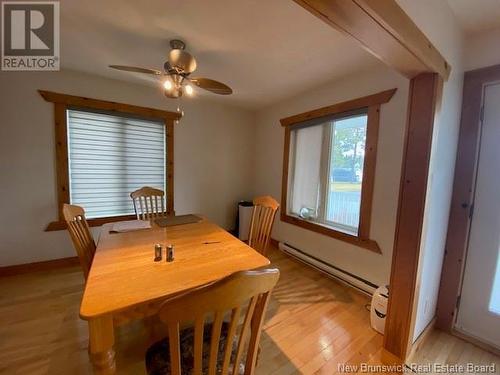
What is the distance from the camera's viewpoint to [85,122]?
2590 mm

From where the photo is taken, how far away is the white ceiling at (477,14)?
1263 millimetres

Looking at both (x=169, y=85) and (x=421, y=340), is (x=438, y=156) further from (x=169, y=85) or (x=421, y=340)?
(x=169, y=85)

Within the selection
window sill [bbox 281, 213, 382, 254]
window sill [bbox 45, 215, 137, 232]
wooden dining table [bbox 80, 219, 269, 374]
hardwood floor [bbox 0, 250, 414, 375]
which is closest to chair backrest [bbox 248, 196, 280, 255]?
wooden dining table [bbox 80, 219, 269, 374]

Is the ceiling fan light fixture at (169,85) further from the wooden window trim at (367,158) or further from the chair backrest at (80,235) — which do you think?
the wooden window trim at (367,158)

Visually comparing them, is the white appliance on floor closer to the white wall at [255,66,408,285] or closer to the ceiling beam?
the white wall at [255,66,408,285]

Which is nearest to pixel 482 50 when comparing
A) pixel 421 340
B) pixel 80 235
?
pixel 421 340

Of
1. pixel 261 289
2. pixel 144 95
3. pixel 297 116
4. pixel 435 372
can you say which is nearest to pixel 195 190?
pixel 144 95

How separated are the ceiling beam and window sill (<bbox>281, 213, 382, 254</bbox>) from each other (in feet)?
4.99

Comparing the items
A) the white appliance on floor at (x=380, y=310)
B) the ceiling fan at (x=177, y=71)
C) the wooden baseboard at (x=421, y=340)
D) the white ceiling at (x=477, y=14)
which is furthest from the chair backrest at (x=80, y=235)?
the white ceiling at (x=477, y=14)

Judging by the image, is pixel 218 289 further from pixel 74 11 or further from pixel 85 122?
pixel 85 122

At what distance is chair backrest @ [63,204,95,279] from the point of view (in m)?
1.39

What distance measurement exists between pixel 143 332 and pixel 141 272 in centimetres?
94

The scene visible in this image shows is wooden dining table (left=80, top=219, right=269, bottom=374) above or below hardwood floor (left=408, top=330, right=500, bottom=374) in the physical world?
above

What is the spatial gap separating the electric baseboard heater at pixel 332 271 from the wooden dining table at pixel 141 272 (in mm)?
1503
